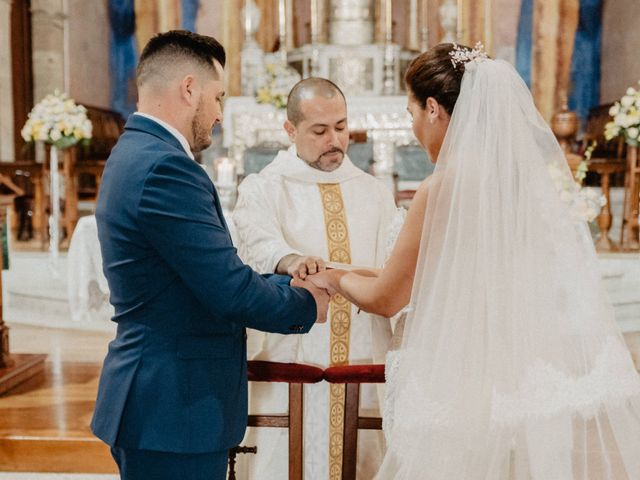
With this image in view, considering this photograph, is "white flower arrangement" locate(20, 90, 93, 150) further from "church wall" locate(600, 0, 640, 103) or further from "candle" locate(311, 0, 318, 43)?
"church wall" locate(600, 0, 640, 103)

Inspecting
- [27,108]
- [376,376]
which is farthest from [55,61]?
[376,376]

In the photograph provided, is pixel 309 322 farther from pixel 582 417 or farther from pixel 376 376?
pixel 582 417

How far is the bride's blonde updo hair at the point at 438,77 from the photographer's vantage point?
216 centimetres

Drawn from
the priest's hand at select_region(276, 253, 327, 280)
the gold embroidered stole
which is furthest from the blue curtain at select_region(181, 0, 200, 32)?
the priest's hand at select_region(276, 253, 327, 280)

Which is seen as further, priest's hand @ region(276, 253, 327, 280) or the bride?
priest's hand @ region(276, 253, 327, 280)

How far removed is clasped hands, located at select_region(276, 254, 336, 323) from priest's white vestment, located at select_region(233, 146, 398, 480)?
0.37 meters

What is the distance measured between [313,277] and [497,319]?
2.01 ft

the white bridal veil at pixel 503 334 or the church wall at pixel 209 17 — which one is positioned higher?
the church wall at pixel 209 17

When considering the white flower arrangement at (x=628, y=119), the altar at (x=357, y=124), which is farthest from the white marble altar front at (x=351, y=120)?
the white flower arrangement at (x=628, y=119)

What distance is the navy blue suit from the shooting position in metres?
1.75

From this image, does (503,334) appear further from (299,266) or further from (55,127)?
(55,127)

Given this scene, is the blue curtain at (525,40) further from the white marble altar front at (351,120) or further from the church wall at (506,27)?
the white marble altar front at (351,120)

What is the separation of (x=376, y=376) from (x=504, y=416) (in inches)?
20.6

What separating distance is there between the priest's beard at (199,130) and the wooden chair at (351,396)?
89cm
